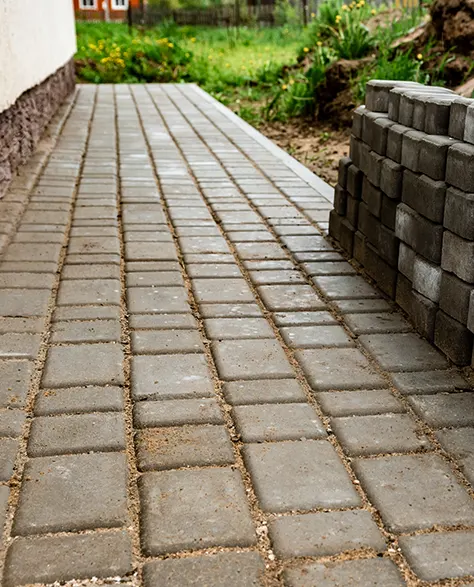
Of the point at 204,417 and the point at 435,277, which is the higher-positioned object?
the point at 435,277

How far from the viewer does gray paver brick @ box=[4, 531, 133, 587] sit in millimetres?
1911

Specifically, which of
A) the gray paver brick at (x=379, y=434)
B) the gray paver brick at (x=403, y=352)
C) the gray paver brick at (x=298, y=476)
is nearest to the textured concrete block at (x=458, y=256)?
the gray paver brick at (x=403, y=352)

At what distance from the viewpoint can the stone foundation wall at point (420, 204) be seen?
3.06 metres

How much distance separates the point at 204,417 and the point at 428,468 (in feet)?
2.55

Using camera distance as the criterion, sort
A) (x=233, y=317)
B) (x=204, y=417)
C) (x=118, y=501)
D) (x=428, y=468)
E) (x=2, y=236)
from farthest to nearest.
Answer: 1. (x=2, y=236)
2. (x=233, y=317)
3. (x=204, y=417)
4. (x=428, y=468)
5. (x=118, y=501)

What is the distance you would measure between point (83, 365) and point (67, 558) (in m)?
1.18

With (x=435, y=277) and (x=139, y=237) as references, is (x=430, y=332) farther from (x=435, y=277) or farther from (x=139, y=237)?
(x=139, y=237)

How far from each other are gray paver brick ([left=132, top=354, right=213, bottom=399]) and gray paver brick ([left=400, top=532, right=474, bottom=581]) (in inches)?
40.5

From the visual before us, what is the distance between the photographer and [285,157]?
Answer: 7.51m

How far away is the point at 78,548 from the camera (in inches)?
79.1

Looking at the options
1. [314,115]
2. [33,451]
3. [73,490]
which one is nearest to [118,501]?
[73,490]

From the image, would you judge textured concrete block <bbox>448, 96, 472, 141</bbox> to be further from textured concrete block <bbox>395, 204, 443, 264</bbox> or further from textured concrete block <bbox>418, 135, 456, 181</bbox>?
textured concrete block <bbox>395, 204, 443, 264</bbox>

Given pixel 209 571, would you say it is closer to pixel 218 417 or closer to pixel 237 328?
pixel 218 417

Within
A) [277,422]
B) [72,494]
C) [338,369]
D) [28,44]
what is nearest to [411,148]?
[338,369]
